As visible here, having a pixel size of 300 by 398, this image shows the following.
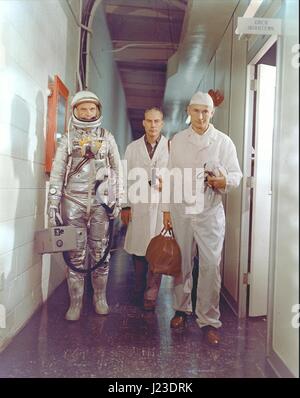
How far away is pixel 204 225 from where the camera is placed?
8.10 feet

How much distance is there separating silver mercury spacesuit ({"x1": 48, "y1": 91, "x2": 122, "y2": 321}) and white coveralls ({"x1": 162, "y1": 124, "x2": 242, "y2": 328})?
1.63ft

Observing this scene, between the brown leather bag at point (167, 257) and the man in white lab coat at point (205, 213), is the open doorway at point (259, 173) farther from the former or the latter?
the brown leather bag at point (167, 257)

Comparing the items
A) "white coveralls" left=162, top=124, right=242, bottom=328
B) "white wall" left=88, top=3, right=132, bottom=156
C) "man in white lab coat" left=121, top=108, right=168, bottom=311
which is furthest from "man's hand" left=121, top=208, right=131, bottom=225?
"white wall" left=88, top=3, right=132, bottom=156

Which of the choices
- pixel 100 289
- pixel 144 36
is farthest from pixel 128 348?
pixel 144 36

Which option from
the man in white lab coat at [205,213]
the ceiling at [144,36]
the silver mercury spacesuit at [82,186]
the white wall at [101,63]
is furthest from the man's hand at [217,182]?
the ceiling at [144,36]

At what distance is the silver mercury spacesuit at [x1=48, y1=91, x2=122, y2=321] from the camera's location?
2.75 metres

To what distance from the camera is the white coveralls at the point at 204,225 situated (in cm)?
246

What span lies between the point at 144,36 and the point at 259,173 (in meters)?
4.27

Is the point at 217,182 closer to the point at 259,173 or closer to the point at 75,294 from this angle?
the point at 259,173

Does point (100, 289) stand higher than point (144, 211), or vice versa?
point (144, 211)

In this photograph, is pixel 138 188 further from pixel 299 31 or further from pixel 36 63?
pixel 299 31

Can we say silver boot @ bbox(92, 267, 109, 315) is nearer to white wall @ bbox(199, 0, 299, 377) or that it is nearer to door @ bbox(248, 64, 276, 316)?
door @ bbox(248, 64, 276, 316)
